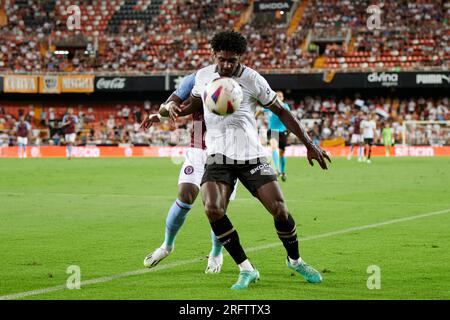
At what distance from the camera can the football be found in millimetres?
7453

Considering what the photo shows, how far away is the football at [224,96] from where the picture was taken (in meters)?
7.45

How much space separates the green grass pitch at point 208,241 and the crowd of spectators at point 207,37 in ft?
100.0

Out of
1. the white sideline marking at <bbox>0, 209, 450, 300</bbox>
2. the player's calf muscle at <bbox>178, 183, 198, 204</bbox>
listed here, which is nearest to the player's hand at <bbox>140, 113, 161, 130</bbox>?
the player's calf muscle at <bbox>178, 183, 198, 204</bbox>

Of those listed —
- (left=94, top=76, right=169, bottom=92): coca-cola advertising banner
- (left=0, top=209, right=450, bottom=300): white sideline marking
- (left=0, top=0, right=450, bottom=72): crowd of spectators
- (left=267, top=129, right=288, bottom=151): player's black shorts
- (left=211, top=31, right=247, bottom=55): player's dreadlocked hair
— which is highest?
(left=0, top=0, right=450, bottom=72): crowd of spectators

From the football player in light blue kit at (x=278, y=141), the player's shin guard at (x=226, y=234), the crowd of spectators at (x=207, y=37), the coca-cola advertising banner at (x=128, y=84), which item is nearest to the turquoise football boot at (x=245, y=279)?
the player's shin guard at (x=226, y=234)

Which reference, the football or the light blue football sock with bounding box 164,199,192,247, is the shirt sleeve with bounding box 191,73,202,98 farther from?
the light blue football sock with bounding box 164,199,192,247

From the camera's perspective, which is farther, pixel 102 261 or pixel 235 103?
pixel 102 261

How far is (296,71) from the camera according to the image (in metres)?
50.3

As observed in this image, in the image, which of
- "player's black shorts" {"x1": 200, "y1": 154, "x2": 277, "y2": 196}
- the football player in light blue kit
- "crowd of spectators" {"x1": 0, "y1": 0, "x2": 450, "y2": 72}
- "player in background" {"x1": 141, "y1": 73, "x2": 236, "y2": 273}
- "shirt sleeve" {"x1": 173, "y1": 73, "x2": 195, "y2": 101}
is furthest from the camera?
"crowd of spectators" {"x1": 0, "y1": 0, "x2": 450, "y2": 72}

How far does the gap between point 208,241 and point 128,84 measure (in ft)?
139

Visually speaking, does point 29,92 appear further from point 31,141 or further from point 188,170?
point 188,170

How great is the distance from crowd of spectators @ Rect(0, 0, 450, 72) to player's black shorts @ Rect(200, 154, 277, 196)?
43.0 m
